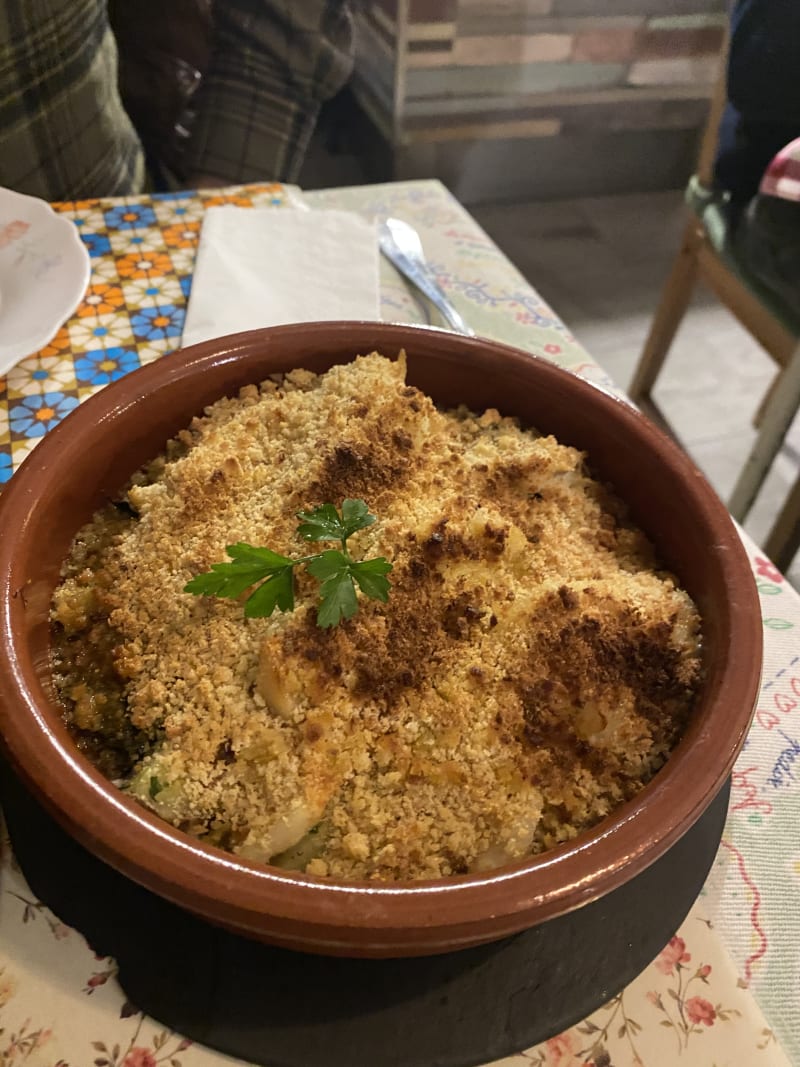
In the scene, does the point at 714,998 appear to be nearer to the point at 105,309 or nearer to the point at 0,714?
the point at 0,714

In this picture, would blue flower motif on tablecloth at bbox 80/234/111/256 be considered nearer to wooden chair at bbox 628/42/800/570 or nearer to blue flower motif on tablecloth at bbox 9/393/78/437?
blue flower motif on tablecloth at bbox 9/393/78/437

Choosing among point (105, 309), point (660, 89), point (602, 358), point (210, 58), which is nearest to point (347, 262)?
point (105, 309)

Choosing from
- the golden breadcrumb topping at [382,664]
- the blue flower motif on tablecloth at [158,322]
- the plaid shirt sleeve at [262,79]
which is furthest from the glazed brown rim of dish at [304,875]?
the plaid shirt sleeve at [262,79]

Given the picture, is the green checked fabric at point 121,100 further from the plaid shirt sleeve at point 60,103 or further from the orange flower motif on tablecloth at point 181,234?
the orange flower motif on tablecloth at point 181,234

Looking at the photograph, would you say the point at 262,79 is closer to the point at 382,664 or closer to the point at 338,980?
the point at 382,664

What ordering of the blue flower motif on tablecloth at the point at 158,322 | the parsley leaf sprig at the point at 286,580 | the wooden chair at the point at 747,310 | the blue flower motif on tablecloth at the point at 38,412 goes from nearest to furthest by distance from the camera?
the parsley leaf sprig at the point at 286,580 → the blue flower motif on tablecloth at the point at 38,412 → the blue flower motif on tablecloth at the point at 158,322 → the wooden chair at the point at 747,310

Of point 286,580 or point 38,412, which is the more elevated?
point 286,580

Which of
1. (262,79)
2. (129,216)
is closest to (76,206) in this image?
(129,216)
